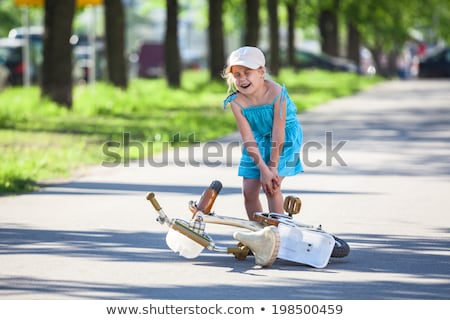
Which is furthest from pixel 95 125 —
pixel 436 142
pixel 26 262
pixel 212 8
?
pixel 212 8

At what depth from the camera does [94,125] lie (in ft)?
69.8

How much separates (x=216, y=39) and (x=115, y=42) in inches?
339

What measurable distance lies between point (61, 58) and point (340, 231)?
580 inches

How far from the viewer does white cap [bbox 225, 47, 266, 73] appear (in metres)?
8.36

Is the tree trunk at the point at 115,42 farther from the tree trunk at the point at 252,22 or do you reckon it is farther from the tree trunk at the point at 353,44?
the tree trunk at the point at 353,44

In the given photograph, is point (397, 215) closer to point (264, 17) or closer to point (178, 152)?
point (178, 152)

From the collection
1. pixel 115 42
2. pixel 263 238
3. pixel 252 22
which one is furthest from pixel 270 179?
pixel 252 22

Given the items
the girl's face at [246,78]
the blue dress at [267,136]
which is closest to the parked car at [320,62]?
the blue dress at [267,136]

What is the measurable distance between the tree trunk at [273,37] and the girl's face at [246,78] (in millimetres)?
37120

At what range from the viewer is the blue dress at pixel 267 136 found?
865cm

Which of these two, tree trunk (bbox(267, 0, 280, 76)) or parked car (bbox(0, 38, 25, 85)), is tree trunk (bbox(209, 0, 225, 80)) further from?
tree trunk (bbox(267, 0, 280, 76))

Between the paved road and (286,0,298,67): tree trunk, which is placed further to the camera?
(286,0,298,67): tree trunk

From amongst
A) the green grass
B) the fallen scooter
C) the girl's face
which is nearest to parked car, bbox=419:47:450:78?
the green grass

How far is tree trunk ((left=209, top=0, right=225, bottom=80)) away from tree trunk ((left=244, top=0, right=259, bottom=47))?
209 cm
